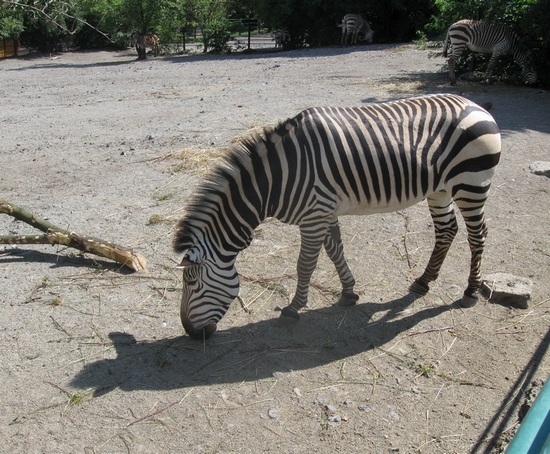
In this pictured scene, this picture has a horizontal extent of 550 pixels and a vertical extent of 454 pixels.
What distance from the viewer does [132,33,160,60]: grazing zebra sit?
23.9 meters

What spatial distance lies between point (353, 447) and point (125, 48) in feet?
104

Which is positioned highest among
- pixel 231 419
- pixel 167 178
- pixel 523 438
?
pixel 523 438

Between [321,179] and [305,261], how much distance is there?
67 cm

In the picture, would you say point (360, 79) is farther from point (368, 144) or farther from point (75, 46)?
point (75, 46)

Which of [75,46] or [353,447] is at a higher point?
[75,46]

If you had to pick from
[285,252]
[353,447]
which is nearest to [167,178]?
[285,252]

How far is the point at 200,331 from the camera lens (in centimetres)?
400

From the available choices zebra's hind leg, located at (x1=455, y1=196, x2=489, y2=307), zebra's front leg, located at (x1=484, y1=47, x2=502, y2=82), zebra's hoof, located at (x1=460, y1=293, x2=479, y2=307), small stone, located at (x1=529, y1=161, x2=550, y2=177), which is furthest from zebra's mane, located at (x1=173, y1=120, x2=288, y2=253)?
zebra's front leg, located at (x1=484, y1=47, x2=502, y2=82)

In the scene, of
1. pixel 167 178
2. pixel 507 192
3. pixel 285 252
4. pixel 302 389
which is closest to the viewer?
pixel 302 389

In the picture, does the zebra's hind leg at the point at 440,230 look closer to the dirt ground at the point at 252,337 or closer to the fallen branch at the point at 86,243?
the dirt ground at the point at 252,337

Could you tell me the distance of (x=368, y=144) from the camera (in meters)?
4.05

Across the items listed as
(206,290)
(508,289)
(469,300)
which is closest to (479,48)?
(508,289)

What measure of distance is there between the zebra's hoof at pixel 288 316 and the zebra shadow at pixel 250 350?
43 millimetres

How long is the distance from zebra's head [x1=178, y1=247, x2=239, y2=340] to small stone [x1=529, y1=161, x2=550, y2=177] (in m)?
5.33
